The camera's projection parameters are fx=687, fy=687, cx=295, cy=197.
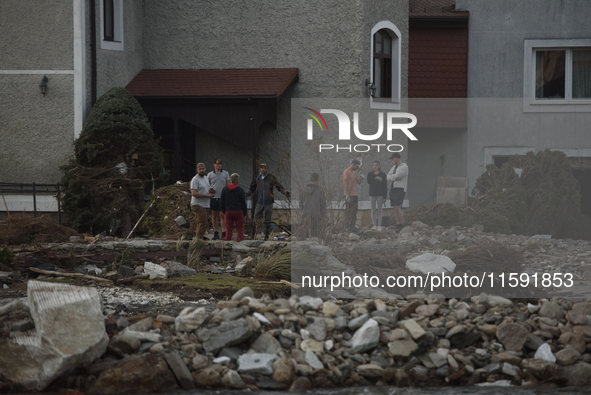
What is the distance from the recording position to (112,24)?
51.6 feet

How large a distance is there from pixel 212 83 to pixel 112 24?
2618mm

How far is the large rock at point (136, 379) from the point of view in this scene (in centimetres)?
610

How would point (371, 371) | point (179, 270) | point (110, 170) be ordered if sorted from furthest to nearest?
point (110, 170), point (179, 270), point (371, 371)

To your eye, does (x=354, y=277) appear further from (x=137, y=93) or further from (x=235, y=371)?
(x=137, y=93)

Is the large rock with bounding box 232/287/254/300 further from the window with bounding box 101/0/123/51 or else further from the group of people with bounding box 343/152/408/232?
the window with bounding box 101/0/123/51

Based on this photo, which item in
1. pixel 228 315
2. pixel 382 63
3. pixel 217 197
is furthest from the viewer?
pixel 382 63

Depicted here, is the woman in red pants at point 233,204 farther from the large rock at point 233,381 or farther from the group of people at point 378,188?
the large rock at point 233,381

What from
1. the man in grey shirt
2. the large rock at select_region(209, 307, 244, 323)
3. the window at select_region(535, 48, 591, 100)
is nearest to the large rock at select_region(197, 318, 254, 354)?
the large rock at select_region(209, 307, 244, 323)

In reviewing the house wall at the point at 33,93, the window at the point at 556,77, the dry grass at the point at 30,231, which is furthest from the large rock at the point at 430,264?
the window at the point at 556,77

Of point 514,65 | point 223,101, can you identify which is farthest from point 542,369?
point 514,65

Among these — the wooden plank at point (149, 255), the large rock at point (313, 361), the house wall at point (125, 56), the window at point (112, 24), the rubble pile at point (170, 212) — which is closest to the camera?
the large rock at point (313, 361)

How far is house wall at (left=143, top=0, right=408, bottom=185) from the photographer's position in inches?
631

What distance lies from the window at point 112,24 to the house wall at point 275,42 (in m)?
1.27

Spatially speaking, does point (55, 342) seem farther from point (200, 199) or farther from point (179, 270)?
point (200, 199)
